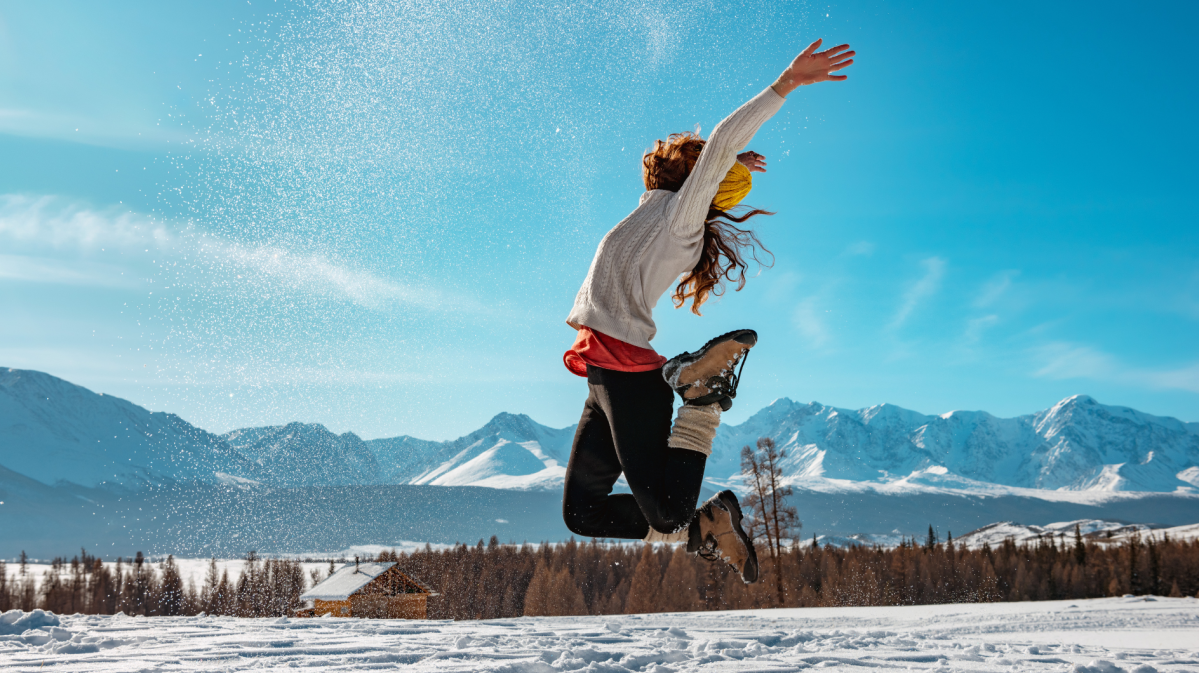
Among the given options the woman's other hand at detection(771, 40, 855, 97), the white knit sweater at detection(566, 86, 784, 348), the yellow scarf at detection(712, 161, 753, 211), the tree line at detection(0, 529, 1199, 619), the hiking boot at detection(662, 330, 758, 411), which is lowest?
the tree line at detection(0, 529, 1199, 619)

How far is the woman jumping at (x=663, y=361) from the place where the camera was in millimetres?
2863

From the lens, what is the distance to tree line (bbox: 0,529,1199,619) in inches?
2938

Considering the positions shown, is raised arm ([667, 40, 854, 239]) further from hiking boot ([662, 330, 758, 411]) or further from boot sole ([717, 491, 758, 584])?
boot sole ([717, 491, 758, 584])


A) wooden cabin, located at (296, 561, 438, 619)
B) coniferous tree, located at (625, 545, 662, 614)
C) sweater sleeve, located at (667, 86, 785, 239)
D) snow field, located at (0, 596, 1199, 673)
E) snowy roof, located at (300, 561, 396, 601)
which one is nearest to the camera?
sweater sleeve, located at (667, 86, 785, 239)

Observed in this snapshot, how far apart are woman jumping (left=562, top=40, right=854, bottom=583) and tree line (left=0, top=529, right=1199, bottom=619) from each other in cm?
6780

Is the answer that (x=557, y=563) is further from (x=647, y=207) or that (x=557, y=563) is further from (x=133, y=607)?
(x=647, y=207)

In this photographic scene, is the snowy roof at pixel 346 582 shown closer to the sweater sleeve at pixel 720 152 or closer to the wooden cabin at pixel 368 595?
the wooden cabin at pixel 368 595

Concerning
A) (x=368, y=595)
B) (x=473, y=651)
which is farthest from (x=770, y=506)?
(x=473, y=651)

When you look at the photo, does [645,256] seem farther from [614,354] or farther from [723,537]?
[723,537]

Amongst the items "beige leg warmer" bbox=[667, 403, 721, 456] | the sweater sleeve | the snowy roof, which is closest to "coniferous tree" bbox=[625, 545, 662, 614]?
the snowy roof

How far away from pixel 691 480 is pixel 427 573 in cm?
9296

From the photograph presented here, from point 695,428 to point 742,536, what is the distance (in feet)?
1.87

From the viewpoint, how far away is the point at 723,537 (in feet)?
10.4

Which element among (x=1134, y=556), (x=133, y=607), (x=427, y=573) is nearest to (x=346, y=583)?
(x=427, y=573)
